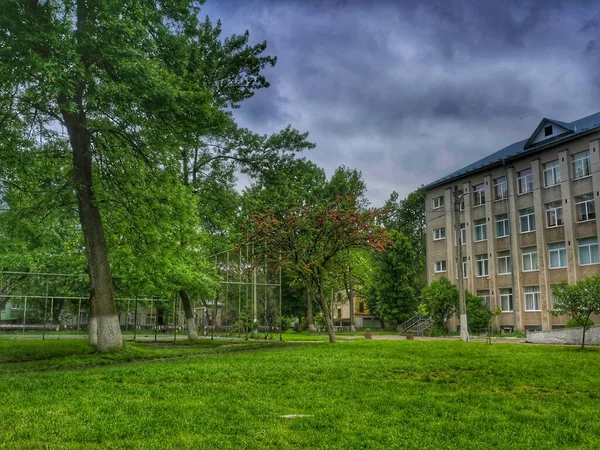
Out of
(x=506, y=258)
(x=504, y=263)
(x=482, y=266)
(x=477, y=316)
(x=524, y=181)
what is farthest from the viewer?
(x=482, y=266)

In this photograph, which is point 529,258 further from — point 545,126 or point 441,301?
point 545,126

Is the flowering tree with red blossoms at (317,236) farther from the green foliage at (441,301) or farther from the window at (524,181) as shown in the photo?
the window at (524,181)

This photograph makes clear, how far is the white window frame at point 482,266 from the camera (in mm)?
39281

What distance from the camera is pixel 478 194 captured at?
133 ft

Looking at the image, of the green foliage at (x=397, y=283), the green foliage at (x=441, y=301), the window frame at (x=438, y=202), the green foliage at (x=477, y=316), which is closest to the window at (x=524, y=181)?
the window frame at (x=438, y=202)

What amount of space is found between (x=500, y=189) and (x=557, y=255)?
6692 millimetres

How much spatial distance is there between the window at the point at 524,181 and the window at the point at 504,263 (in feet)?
14.9

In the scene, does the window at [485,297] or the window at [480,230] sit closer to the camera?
the window at [485,297]

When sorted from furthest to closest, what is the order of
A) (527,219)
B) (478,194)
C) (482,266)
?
1. (478,194)
2. (482,266)
3. (527,219)

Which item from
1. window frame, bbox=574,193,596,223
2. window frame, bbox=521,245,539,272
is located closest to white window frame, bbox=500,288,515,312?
window frame, bbox=521,245,539,272

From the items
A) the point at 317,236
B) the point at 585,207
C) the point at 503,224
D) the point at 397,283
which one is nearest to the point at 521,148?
the point at 503,224

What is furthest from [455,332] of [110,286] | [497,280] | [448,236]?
Answer: [110,286]

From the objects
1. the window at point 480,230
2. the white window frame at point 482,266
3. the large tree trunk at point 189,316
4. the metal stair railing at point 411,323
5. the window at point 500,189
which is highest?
the window at point 500,189

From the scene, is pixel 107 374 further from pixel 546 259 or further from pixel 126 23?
pixel 546 259
